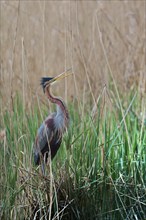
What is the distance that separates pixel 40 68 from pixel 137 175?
1.70 metres

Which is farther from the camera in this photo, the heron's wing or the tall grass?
the tall grass

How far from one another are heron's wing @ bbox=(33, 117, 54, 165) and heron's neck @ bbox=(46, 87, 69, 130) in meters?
0.04

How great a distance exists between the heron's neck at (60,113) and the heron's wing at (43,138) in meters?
0.04

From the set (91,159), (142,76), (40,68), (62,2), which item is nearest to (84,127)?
(91,159)

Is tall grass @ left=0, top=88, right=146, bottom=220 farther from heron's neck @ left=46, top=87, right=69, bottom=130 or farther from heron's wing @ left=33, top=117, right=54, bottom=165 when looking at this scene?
heron's neck @ left=46, top=87, right=69, bottom=130

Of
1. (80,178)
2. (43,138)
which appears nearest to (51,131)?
(43,138)

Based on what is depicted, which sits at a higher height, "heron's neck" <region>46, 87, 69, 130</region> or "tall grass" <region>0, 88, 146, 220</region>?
"heron's neck" <region>46, 87, 69, 130</region>

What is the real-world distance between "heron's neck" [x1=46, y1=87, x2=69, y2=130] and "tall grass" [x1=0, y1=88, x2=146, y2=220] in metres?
0.18

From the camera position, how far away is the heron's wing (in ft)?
7.39

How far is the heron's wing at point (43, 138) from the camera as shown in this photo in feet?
7.39

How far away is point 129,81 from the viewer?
4363mm

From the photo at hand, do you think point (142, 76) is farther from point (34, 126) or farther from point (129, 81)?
point (34, 126)

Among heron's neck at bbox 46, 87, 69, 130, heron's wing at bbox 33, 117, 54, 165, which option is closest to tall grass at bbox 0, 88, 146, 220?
heron's wing at bbox 33, 117, 54, 165

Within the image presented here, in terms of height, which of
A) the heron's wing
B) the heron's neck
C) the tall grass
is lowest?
the tall grass
